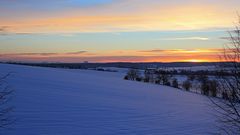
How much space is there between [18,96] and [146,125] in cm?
1043

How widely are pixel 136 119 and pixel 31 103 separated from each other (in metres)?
6.79

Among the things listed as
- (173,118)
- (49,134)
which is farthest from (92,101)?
(49,134)

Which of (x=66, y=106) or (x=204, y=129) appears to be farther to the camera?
(x=66, y=106)

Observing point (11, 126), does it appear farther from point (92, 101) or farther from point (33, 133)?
point (92, 101)

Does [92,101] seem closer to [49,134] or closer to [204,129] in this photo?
[204,129]

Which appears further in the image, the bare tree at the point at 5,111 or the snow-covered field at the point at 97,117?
the snow-covered field at the point at 97,117

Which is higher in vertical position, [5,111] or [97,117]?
[5,111]

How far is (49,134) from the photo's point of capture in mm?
19531

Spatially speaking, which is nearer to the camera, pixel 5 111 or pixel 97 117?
pixel 5 111

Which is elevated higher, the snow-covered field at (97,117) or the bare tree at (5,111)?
the bare tree at (5,111)

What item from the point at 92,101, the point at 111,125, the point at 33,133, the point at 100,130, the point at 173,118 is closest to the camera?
the point at 33,133

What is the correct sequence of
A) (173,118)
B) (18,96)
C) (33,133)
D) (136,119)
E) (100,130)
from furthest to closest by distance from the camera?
1. (18,96)
2. (173,118)
3. (136,119)
4. (100,130)
5. (33,133)

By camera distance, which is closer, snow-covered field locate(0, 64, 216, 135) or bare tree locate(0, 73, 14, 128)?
bare tree locate(0, 73, 14, 128)

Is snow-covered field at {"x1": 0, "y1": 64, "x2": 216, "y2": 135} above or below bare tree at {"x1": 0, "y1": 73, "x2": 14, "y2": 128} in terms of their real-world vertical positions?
below
